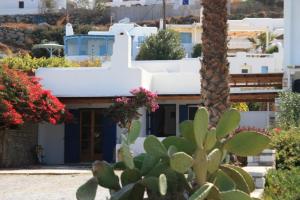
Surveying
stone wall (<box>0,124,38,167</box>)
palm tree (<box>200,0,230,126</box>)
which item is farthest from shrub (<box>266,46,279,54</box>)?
palm tree (<box>200,0,230,126</box>)

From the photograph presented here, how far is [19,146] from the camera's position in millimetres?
23203

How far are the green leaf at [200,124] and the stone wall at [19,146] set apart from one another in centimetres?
1558

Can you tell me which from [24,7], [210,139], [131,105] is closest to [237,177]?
[210,139]

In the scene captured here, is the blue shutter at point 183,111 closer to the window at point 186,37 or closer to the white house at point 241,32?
the white house at point 241,32

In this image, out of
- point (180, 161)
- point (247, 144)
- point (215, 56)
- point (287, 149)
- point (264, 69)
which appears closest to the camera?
point (180, 161)

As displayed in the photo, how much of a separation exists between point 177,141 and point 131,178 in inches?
30.2

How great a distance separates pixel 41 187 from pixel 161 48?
36.3 meters

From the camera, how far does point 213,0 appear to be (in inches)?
488

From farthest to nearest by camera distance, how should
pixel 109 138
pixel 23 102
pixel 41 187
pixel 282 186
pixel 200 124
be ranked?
pixel 109 138
pixel 23 102
pixel 41 187
pixel 282 186
pixel 200 124

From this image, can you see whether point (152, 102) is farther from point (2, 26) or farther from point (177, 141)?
point (2, 26)

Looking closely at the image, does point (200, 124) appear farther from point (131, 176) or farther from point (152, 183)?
point (131, 176)

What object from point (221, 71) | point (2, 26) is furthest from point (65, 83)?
point (2, 26)

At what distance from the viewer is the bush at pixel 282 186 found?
10.6 m

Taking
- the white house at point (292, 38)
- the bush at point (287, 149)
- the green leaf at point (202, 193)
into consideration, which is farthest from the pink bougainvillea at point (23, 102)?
the green leaf at point (202, 193)
